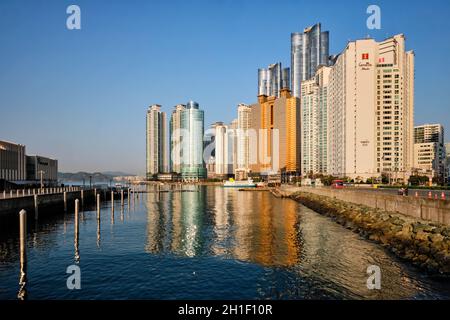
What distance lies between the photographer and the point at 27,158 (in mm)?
146750

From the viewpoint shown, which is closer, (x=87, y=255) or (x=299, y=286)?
(x=299, y=286)

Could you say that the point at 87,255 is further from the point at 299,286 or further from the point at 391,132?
the point at 391,132

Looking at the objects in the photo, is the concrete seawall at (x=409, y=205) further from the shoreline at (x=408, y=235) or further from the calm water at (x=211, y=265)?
the calm water at (x=211, y=265)

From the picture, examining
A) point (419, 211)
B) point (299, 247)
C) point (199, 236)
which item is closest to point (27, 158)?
point (199, 236)

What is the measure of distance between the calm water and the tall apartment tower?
135696 mm

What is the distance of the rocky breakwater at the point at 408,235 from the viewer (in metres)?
23.6

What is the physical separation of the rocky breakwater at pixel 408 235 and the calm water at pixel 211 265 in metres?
1.40

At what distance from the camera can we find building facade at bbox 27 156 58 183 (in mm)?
147000

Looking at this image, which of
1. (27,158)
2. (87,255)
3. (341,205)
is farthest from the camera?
(27,158)

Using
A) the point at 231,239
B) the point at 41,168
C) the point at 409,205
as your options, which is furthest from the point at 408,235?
the point at 41,168

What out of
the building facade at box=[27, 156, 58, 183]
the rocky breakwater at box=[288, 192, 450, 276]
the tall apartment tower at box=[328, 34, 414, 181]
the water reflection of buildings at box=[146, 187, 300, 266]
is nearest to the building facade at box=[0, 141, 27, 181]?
the building facade at box=[27, 156, 58, 183]
